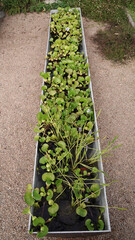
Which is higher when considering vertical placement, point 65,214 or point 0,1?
point 0,1

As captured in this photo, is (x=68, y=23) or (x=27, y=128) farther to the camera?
(x=68, y=23)

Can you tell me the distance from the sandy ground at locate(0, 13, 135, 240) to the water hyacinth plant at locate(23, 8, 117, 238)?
36 cm

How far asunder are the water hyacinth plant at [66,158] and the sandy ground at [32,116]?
358 mm

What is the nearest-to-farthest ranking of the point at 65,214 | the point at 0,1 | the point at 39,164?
the point at 65,214 < the point at 39,164 < the point at 0,1

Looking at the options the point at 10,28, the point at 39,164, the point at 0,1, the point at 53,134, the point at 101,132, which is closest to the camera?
the point at 39,164

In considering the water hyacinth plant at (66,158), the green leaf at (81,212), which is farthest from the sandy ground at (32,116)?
the green leaf at (81,212)

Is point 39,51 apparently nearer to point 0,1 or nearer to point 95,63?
point 95,63

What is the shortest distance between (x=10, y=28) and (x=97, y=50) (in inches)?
83.1

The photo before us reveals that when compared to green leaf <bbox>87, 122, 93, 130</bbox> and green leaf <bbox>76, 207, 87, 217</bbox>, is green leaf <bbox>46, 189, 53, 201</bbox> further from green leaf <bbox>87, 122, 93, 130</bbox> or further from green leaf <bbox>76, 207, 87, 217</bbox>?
green leaf <bbox>87, 122, 93, 130</bbox>

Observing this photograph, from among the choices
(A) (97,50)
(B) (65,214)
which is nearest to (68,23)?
(A) (97,50)

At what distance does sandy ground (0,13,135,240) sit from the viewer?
1882mm

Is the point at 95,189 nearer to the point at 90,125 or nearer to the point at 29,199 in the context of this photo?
the point at 29,199

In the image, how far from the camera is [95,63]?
3.40 meters

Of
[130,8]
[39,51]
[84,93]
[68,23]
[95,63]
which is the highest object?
[130,8]
